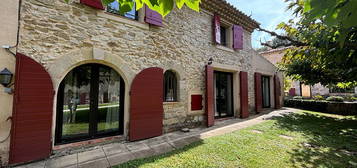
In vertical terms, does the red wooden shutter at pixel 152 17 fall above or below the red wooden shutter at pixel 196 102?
above

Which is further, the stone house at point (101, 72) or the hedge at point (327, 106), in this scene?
the hedge at point (327, 106)

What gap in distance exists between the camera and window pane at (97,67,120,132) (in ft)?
14.1

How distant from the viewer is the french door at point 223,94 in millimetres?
7441

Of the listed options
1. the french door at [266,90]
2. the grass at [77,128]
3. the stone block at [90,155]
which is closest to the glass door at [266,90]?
the french door at [266,90]

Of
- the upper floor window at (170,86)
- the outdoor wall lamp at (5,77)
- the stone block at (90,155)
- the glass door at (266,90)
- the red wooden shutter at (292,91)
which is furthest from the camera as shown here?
the red wooden shutter at (292,91)

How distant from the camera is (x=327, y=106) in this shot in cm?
1048

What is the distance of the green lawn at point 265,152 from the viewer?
3.07m

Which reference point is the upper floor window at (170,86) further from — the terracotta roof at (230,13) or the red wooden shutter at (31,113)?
the terracotta roof at (230,13)

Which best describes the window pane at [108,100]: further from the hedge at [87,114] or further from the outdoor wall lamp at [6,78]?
the outdoor wall lamp at [6,78]

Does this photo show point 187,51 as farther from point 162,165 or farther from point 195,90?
point 162,165

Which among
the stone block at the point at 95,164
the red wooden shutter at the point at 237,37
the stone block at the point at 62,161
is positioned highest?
the red wooden shutter at the point at 237,37

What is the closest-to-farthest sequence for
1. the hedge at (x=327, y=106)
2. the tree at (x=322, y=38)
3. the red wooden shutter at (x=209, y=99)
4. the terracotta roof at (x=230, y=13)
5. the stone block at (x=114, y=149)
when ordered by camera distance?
1. the tree at (x=322, y=38)
2. the stone block at (x=114, y=149)
3. the red wooden shutter at (x=209, y=99)
4. the terracotta roof at (x=230, y=13)
5. the hedge at (x=327, y=106)

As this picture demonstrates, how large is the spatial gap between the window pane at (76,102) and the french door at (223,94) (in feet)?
18.4

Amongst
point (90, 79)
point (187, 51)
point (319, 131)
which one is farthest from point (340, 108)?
point (90, 79)
